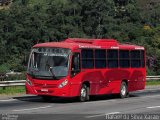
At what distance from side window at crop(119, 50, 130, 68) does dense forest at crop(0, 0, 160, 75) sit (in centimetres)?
6113

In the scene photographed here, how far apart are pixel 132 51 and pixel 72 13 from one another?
95261mm

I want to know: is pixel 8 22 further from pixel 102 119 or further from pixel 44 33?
pixel 102 119

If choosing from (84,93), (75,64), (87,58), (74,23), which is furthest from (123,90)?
(74,23)

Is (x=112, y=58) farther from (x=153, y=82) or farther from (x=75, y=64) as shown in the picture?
(x=153, y=82)

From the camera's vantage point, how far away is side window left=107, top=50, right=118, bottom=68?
27109 mm

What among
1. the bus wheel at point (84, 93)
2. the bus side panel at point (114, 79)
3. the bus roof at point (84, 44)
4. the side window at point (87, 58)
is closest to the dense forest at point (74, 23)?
the bus side panel at point (114, 79)

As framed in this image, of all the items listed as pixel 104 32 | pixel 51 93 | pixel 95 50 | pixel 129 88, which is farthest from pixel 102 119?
pixel 104 32

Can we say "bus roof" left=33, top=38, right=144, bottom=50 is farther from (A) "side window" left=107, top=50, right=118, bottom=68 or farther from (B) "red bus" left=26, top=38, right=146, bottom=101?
(A) "side window" left=107, top=50, right=118, bottom=68

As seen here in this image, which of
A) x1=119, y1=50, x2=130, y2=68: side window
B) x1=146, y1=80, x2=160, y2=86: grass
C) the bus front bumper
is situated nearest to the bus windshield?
the bus front bumper

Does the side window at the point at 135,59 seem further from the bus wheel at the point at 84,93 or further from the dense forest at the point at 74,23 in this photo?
the dense forest at the point at 74,23

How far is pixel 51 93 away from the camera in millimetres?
23297

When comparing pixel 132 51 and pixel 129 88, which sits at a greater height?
pixel 132 51

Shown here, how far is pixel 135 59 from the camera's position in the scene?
29875 mm

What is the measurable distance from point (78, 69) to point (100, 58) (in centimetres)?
243
